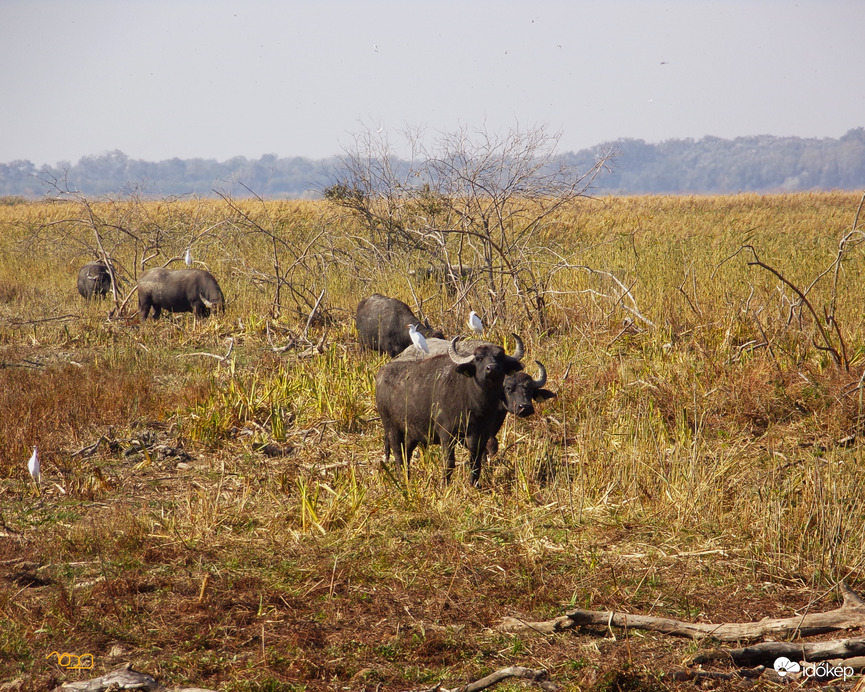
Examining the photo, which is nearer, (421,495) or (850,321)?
(421,495)

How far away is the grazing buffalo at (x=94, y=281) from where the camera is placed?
14.5 metres

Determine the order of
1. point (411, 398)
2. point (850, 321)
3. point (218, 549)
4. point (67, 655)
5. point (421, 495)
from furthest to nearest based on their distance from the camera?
point (850, 321)
point (411, 398)
point (421, 495)
point (218, 549)
point (67, 655)

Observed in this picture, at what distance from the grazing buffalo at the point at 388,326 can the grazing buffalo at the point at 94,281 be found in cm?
739

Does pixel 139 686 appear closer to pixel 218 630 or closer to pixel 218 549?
pixel 218 630

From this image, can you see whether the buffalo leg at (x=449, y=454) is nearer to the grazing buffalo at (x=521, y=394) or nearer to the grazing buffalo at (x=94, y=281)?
the grazing buffalo at (x=521, y=394)

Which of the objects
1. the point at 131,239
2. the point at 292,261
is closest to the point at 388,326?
the point at 292,261

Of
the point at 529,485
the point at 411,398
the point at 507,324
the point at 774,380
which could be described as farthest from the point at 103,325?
the point at 774,380

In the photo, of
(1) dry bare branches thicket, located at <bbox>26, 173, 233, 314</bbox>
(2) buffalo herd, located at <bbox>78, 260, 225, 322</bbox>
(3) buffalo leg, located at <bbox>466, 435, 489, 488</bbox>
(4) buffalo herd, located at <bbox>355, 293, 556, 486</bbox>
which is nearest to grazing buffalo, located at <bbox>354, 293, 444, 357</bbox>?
(4) buffalo herd, located at <bbox>355, 293, 556, 486</bbox>

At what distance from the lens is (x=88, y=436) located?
674cm

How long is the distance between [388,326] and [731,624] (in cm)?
631

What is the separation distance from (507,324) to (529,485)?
408 cm

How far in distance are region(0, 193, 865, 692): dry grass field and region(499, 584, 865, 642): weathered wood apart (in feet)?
0.24

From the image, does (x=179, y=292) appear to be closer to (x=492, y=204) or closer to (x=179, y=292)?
(x=179, y=292)

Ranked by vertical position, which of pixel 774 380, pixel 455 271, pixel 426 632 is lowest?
pixel 426 632
